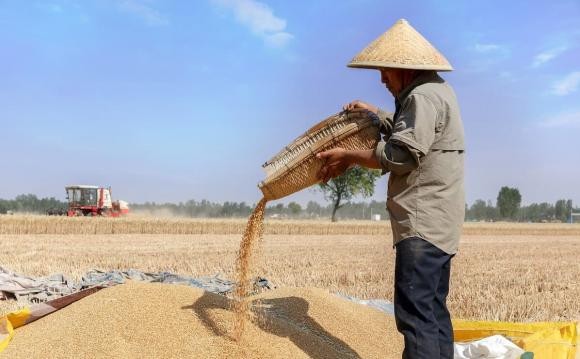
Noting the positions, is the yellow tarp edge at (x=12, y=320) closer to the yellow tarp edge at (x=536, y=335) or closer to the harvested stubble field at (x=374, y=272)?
the harvested stubble field at (x=374, y=272)

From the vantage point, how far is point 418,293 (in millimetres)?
2680

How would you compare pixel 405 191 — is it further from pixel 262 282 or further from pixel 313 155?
pixel 262 282

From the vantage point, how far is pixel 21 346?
346 centimetres

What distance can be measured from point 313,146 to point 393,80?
0.56 metres

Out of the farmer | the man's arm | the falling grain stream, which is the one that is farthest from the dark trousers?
the falling grain stream

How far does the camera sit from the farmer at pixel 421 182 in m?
2.61

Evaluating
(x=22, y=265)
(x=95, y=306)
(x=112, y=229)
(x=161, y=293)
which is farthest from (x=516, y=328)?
(x=112, y=229)

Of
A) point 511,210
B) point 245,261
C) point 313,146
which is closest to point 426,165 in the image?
point 313,146

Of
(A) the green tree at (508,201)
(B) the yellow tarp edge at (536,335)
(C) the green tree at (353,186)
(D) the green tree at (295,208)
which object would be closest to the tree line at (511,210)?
(A) the green tree at (508,201)

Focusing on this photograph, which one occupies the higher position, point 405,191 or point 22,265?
point 405,191

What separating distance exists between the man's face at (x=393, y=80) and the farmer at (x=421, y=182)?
3 centimetres

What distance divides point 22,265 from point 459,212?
7.84 m

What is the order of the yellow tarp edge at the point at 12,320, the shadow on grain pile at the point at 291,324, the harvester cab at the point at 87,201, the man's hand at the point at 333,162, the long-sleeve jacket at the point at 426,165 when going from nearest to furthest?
the long-sleeve jacket at the point at 426,165, the man's hand at the point at 333,162, the shadow on grain pile at the point at 291,324, the yellow tarp edge at the point at 12,320, the harvester cab at the point at 87,201

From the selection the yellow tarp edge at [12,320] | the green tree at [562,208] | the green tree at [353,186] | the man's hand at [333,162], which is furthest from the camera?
the green tree at [562,208]
